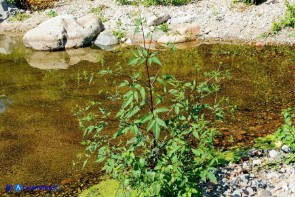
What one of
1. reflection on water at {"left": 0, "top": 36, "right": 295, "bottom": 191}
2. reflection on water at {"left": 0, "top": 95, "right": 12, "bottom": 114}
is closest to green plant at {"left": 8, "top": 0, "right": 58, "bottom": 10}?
reflection on water at {"left": 0, "top": 36, "right": 295, "bottom": 191}

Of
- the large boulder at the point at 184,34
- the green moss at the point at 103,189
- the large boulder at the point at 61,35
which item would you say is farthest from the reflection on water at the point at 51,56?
the green moss at the point at 103,189

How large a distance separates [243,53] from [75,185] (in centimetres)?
874

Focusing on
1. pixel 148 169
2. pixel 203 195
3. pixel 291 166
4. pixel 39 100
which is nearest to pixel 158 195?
pixel 148 169

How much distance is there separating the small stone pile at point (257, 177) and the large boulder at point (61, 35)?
11240mm

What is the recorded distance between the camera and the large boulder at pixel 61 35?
1562 cm

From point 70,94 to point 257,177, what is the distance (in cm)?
668

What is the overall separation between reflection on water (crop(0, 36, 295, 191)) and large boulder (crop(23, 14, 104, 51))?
1.48 feet

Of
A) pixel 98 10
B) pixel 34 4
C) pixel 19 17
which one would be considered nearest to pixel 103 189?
pixel 98 10

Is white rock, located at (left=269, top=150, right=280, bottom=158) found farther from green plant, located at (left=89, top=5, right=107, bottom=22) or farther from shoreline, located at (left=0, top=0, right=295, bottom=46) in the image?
green plant, located at (left=89, top=5, right=107, bottom=22)

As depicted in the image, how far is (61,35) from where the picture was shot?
15.7m

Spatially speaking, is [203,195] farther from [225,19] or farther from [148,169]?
[225,19]

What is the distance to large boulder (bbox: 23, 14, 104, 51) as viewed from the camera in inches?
615

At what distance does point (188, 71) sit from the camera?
39.2ft

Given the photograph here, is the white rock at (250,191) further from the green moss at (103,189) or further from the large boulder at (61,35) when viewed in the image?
the large boulder at (61,35)
